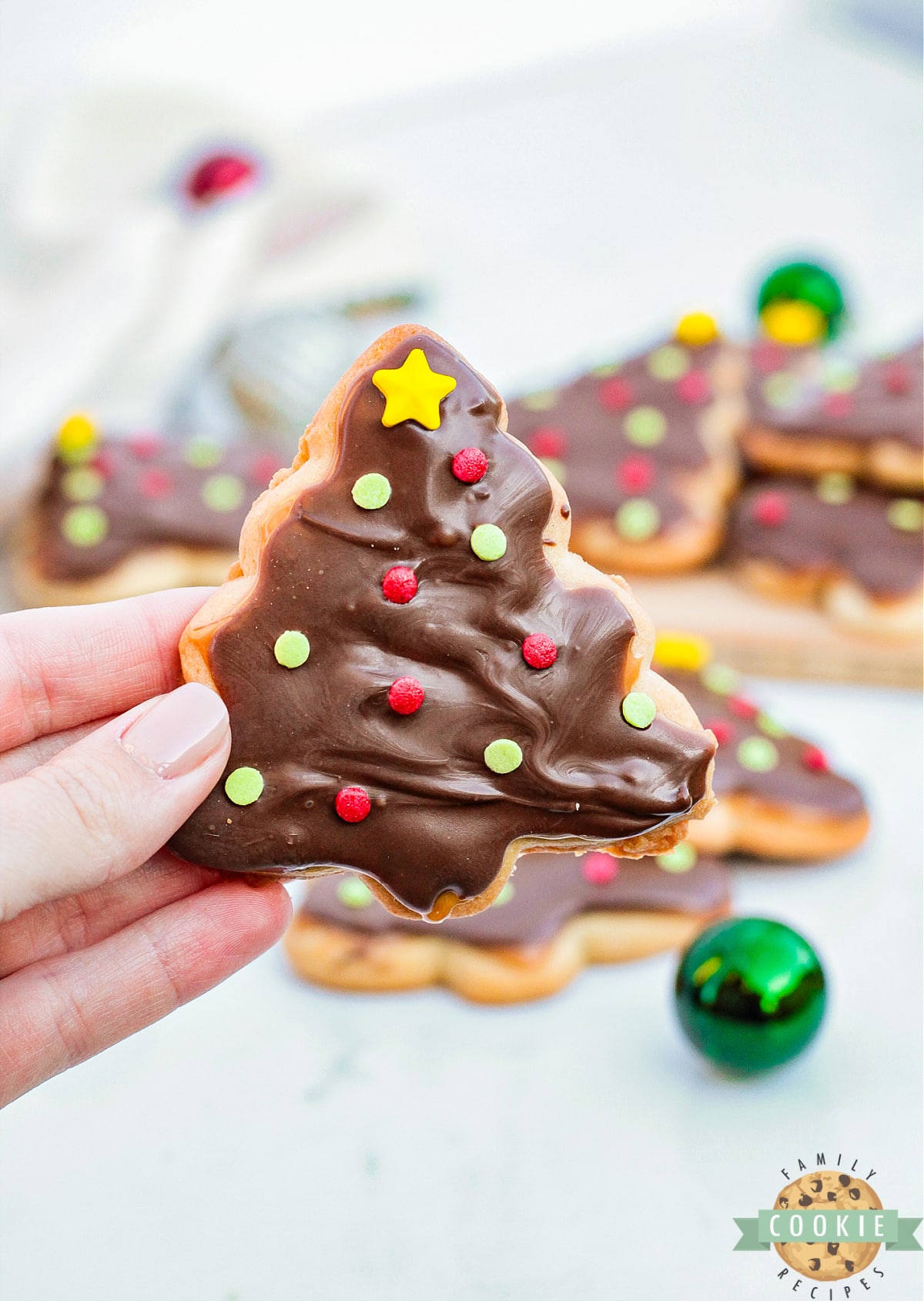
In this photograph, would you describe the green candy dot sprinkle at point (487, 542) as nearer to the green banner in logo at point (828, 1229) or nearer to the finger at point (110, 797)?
the finger at point (110, 797)

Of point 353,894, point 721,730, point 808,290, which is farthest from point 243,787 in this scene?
point 808,290

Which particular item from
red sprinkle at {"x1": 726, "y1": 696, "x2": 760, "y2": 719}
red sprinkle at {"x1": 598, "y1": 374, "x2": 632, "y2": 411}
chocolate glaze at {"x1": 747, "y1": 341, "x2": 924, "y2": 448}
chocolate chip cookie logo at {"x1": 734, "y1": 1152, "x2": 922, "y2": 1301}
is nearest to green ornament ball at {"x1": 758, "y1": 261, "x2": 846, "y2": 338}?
chocolate glaze at {"x1": 747, "y1": 341, "x2": 924, "y2": 448}

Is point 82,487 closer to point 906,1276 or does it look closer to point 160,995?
point 160,995

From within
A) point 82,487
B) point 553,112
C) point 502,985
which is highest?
point 553,112

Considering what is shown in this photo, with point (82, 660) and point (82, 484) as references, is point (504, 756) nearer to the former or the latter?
point (82, 660)

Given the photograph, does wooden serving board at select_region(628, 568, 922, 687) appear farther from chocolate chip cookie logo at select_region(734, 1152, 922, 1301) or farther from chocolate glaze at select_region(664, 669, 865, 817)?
chocolate chip cookie logo at select_region(734, 1152, 922, 1301)

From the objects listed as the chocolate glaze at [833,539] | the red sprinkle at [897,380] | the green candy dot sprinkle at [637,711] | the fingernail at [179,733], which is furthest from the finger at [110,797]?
the red sprinkle at [897,380]

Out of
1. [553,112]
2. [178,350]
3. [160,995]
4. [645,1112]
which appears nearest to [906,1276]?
[645,1112]
